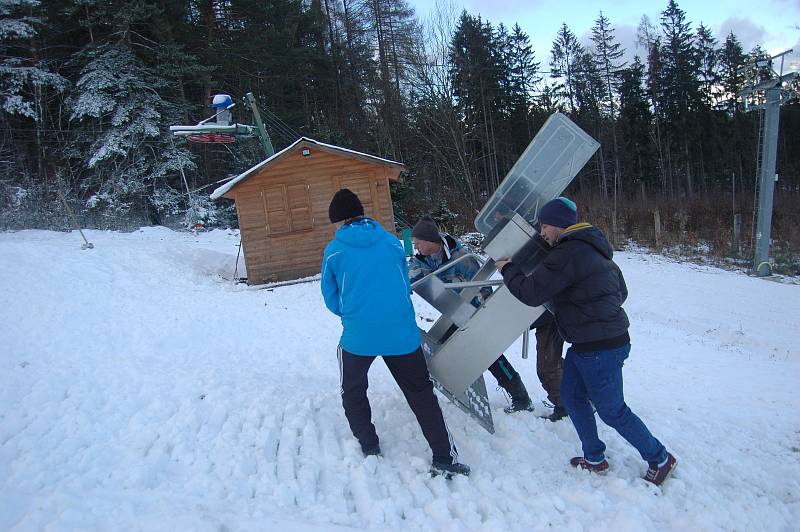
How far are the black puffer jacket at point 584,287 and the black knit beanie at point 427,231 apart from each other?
115 centimetres

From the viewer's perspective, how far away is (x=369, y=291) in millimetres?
3025

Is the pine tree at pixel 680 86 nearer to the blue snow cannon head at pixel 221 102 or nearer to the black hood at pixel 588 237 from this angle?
the blue snow cannon head at pixel 221 102

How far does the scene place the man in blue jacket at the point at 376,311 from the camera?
3.04 m

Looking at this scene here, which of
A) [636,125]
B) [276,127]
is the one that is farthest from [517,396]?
[636,125]

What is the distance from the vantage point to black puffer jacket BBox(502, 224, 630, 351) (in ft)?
9.21

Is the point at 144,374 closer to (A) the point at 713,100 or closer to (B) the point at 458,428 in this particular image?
(B) the point at 458,428

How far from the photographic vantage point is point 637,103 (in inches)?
1515

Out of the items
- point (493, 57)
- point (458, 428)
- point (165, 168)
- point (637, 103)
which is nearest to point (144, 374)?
point (458, 428)

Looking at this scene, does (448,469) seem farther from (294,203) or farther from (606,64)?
(606,64)

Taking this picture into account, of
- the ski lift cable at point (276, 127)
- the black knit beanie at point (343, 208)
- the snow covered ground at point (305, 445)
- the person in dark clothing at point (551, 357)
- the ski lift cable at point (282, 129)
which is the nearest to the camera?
the snow covered ground at point (305, 445)

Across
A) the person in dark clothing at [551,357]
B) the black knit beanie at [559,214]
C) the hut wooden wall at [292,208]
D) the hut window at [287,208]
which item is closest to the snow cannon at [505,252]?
the black knit beanie at [559,214]

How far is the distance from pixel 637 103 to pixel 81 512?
4378 cm

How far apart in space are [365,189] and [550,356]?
10.4 metres

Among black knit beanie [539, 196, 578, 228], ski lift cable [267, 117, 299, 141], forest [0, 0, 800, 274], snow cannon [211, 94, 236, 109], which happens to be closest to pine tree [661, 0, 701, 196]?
forest [0, 0, 800, 274]
